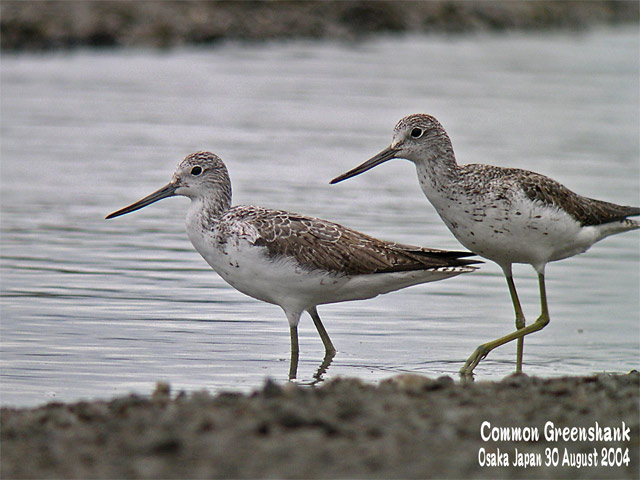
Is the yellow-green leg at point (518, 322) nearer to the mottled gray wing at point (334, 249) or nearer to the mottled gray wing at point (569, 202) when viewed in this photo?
the mottled gray wing at point (569, 202)

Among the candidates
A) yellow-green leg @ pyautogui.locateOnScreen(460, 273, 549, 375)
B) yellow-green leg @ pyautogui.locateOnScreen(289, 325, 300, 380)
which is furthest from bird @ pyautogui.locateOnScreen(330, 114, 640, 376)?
yellow-green leg @ pyautogui.locateOnScreen(289, 325, 300, 380)

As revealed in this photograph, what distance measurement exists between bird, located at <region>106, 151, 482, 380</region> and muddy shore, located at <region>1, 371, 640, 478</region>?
194 cm

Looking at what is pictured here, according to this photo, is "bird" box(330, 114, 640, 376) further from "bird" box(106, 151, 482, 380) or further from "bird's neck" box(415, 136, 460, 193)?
"bird" box(106, 151, 482, 380)

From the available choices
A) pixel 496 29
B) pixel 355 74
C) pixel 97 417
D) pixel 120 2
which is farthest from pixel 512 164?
pixel 496 29

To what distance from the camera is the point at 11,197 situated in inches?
631

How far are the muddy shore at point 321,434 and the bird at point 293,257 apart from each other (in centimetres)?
→ 194

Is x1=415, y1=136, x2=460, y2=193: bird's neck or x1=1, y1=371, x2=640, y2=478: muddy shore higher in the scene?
x1=415, y1=136, x2=460, y2=193: bird's neck

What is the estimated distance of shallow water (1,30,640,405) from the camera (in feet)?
32.5

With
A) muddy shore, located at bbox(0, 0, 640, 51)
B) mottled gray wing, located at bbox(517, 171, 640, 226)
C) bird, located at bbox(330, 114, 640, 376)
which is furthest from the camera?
muddy shore, located at bbox(0, 0, 640, 51)

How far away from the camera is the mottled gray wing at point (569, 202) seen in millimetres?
9594

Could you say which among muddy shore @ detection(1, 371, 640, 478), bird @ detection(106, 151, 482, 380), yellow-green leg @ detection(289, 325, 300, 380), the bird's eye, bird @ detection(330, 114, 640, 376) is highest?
the bird's eye

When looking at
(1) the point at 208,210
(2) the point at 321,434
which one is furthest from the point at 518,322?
(2) the point at 321,434

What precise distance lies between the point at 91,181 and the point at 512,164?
6701mm

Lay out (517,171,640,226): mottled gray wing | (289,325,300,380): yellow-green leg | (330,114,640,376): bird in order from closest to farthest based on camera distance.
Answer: (289,325,300,380): yellow-green leg, (330,114,640,376): bird, (517,171,640,226): mottled gray wing
